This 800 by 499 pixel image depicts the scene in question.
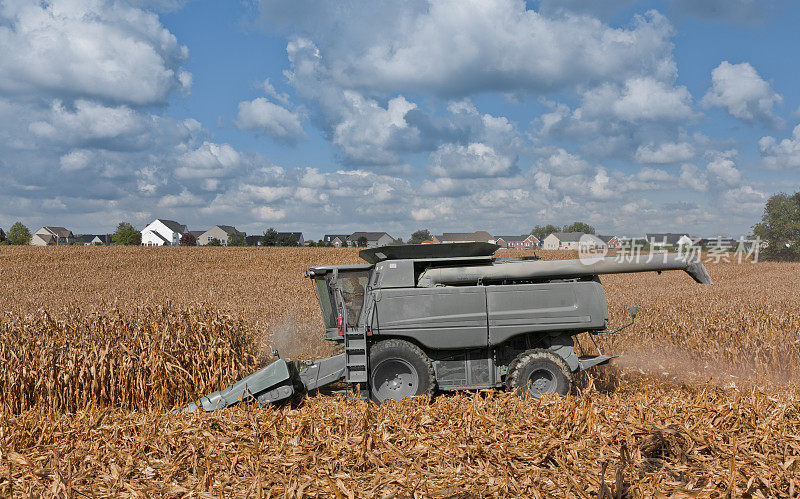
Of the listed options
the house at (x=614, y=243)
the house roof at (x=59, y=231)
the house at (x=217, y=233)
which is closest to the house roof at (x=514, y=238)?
the house at (x=614, y=243)

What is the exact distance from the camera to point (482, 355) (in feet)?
23.9

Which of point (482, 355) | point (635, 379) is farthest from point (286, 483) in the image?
point (635, 379)

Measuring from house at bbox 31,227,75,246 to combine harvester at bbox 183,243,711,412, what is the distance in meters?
120

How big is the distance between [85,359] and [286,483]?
4387 millimetres

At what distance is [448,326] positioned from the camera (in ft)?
23.0

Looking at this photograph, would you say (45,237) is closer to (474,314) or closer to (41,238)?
(41,238)

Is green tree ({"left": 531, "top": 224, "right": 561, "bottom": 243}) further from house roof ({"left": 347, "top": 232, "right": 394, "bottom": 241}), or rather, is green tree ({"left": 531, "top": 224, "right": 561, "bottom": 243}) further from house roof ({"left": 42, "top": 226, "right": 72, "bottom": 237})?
house roof ({"left": 42, "top": 226, "right": 72, "bottom": 237})

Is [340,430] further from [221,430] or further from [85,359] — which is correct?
[85,359]

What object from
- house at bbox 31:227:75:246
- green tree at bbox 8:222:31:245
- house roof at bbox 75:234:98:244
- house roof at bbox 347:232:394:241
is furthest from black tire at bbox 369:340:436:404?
house roof at bbox 75:234:98:244

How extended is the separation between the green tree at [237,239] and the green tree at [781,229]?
73331 mm

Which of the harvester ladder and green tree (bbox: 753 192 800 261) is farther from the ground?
green tree (bbox: 753 192 800 261)

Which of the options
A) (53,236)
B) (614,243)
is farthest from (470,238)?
(53,236)

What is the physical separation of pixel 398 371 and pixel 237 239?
88576mm

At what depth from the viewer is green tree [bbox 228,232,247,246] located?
295ft
